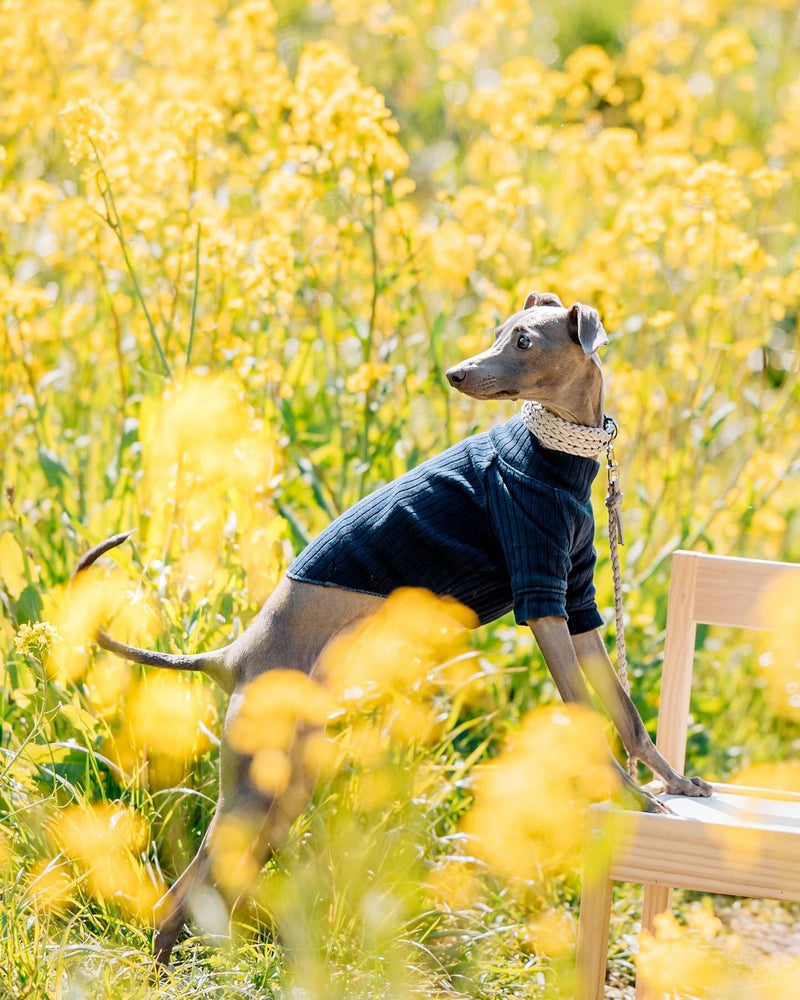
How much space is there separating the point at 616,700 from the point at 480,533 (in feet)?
1.20

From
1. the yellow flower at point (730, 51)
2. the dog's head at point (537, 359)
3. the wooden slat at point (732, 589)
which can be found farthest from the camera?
the yellow flower at point (730, 51)

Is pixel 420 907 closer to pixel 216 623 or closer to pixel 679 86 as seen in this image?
pixel 216 623

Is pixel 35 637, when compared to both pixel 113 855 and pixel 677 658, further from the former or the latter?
pixel 677 658

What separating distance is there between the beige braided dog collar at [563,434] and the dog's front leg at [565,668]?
264 millimetres

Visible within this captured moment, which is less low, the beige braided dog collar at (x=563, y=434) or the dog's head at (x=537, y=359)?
the dog's head at (x=537, y=359)

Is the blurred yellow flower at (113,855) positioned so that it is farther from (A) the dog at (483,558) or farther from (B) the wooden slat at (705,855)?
(B) the wooden slat at (705,855)

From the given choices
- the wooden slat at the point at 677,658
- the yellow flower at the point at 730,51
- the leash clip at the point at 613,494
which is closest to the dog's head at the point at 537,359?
the leash clip at the point at 613,494

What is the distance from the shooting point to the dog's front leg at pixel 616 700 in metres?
1.88

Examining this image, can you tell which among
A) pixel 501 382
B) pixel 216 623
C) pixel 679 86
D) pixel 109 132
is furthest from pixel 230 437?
pixel 679 86

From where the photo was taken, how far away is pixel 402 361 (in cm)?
329

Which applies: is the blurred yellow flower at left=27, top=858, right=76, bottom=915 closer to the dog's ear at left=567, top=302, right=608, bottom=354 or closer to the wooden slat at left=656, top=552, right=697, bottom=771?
the wooden slat at left=656, top=552, right=697, bottom=771

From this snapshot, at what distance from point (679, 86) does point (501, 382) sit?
8.23 ft

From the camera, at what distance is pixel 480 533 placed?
1817mm

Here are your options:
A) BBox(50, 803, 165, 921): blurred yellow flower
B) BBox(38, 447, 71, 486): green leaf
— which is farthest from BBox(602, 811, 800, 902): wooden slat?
BBox(38, 447, 71, 486): green leaf
